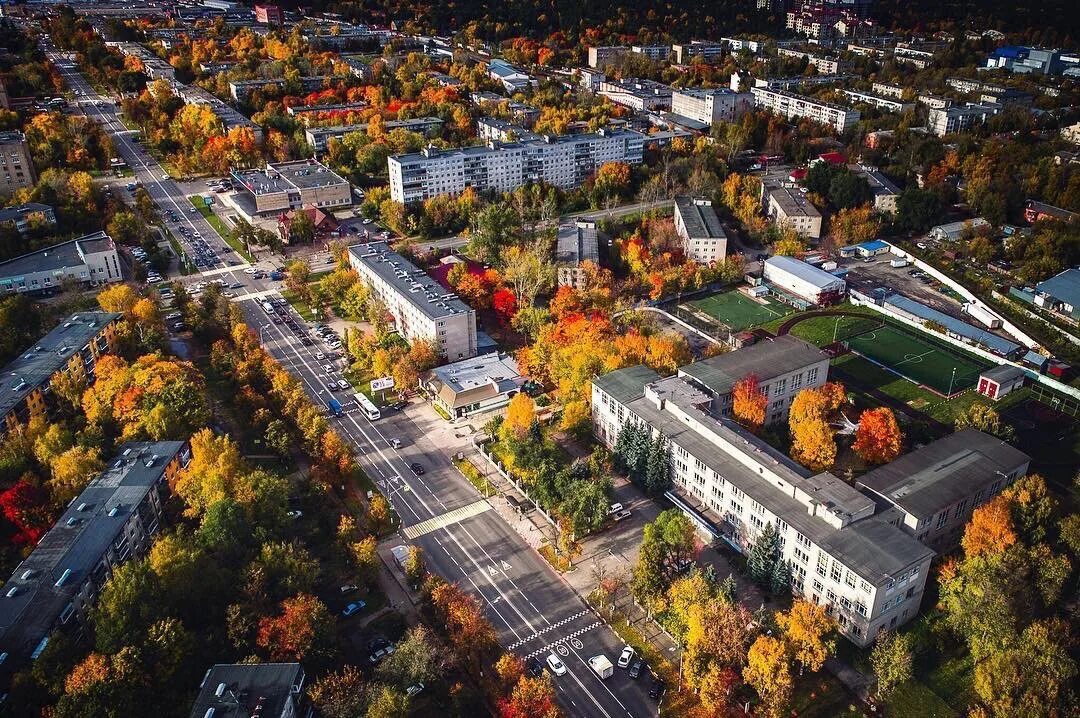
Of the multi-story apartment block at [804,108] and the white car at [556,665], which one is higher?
the multi-story apartment block at [804,108]

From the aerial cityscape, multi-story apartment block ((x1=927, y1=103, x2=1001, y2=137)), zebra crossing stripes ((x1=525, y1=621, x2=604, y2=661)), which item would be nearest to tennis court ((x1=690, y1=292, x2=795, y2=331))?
the aerial cityscape

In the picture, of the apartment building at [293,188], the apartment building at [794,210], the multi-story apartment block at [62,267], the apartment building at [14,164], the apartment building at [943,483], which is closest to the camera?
the apartment building at [943,483]

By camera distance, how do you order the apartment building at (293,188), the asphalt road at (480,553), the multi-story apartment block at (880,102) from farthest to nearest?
the multi-story apartment block at (880,102) → the apartment building at (293,188) → the asphalt road at (480,553)

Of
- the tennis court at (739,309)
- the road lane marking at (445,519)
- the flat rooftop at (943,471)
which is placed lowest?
the road lane marking at (445,519)

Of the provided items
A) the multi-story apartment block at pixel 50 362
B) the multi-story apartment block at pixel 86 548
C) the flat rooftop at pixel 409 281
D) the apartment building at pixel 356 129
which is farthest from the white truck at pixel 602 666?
the apartment building at pixel 356 129

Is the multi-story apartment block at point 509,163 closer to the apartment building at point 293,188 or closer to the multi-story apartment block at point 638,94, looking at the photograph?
the apartment building at point 293,188

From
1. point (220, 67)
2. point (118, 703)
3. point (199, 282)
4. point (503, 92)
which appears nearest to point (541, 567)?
point (118, 703)
